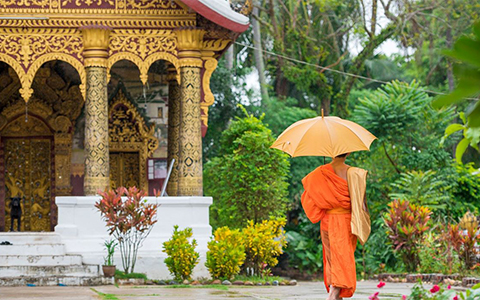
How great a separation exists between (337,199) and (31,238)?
6.79 m

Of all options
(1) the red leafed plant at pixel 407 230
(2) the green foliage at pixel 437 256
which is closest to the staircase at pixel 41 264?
(1) the red leafed plant at pixel 407 230

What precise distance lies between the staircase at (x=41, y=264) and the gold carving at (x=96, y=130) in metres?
1.17

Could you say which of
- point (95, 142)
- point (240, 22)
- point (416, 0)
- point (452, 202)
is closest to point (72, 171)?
point (95, 142)

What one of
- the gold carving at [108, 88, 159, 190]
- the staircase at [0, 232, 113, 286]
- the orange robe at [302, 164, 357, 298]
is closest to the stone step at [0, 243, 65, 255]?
the staircase at [0, 232, 113, 286]

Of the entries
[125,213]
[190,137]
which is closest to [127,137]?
[190,137]

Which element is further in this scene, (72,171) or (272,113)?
(272,113)

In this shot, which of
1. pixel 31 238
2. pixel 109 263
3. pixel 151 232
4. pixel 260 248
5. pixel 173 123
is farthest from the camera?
pixel 173 123

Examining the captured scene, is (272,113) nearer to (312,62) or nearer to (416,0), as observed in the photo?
(312,62)

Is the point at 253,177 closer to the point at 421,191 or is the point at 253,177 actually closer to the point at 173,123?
the point at 173,123

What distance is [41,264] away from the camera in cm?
1116

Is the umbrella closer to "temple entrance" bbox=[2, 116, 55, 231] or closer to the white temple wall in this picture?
the white temple wall

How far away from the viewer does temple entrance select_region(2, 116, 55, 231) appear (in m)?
15.7

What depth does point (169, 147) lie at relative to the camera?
1539cm

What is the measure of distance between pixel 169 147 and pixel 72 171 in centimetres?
208
